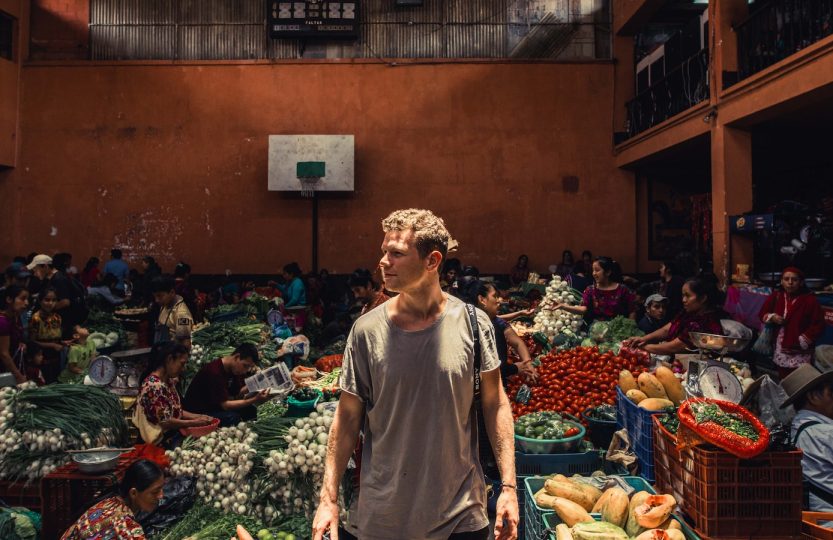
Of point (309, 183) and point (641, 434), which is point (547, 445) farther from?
point (309, 183)

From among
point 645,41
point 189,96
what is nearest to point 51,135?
point 189,96

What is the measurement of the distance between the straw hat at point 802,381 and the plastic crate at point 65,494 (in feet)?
13.1

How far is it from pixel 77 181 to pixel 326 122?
5423mm

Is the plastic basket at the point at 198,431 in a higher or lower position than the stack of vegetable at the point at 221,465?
higher

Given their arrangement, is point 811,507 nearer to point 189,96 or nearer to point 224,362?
point 224,362

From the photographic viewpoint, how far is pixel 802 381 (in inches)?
138

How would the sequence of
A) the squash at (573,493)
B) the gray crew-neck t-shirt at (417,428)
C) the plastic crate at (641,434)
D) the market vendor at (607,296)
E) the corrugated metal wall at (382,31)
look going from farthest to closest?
the corrugated metal wall at (382,31) → the market vendor at (607,296) → the plastic crate at (641,434) → the squash at (573,493) → the gray crew-neck t-shirt at (417,428)

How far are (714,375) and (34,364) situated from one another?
6.22 metres

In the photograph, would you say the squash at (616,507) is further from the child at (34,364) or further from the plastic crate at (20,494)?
the child at (34,364)

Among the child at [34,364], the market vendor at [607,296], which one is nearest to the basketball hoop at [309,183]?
the child at [34,364]

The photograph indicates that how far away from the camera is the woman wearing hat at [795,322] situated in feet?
19.6

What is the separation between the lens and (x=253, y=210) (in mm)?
13328

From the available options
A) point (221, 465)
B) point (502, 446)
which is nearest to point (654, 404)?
point (502, 446)

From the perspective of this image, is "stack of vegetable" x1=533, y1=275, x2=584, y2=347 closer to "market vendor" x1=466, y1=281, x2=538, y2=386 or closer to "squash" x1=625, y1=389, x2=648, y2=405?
"market vendor" x1=466, y1=281, x2=538, y2=386
